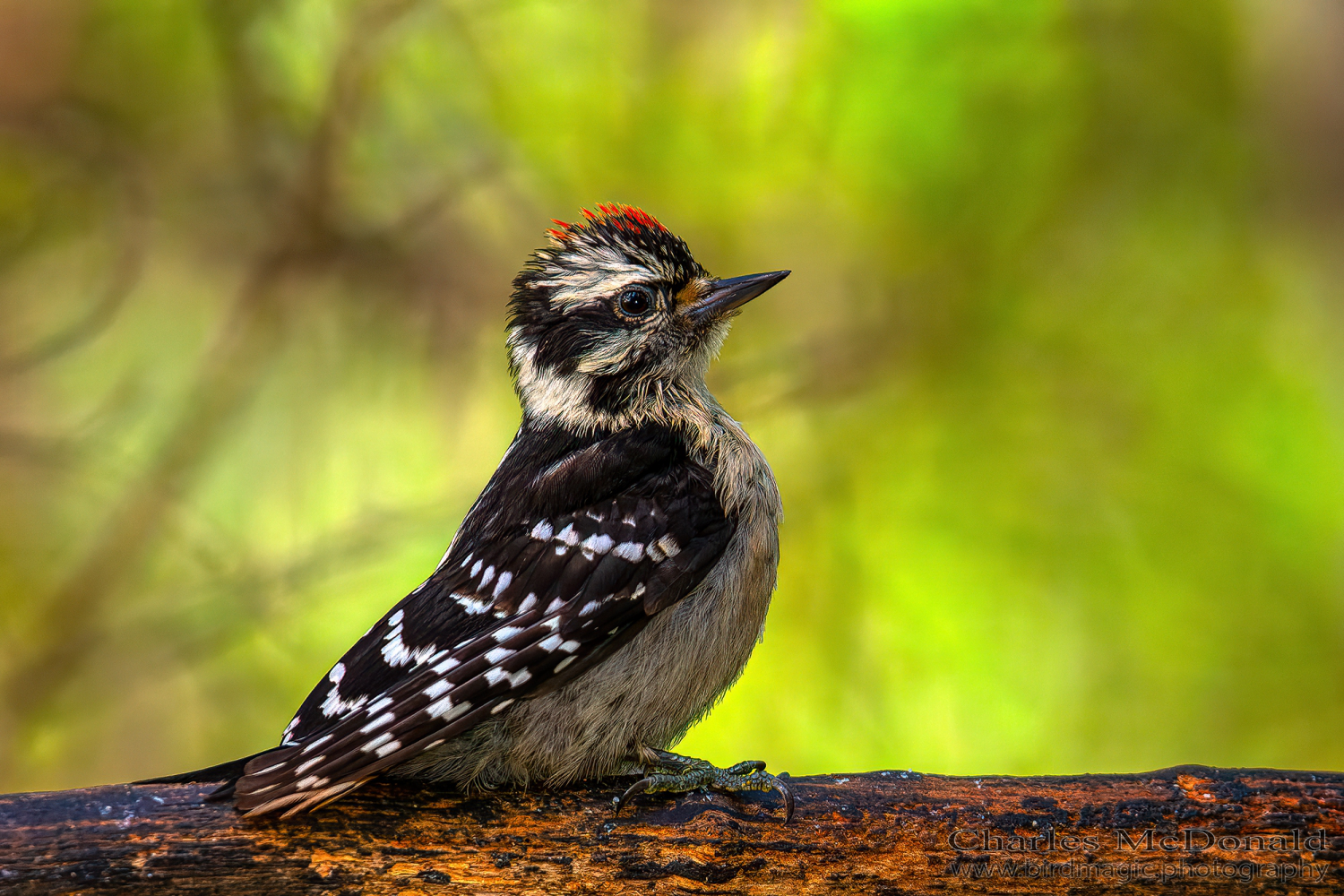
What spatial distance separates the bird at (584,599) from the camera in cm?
266

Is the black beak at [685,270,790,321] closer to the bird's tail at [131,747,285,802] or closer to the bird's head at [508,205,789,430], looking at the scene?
the bird's head at [508,205,789,430]

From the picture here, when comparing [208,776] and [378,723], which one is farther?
[208,776]

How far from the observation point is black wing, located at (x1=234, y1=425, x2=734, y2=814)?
100 inches

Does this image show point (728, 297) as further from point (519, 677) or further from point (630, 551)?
point (519, 677)

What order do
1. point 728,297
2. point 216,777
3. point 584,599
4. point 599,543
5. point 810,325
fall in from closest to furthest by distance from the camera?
point 216,777 → point 584,599 → point 599,543 → point 728,297 → point 810,325

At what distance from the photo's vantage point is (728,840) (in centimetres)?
274

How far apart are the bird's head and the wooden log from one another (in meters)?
1.15

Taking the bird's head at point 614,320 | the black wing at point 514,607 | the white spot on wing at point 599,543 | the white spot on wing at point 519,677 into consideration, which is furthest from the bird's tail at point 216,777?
the bird's head at point 614,320

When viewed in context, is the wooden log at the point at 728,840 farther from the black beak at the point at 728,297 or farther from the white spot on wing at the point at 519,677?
the black beak at the point at 728,297

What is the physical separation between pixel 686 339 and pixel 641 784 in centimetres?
135

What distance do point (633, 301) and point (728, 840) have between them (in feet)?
5.12

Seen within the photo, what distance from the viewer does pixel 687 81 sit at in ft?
18.0

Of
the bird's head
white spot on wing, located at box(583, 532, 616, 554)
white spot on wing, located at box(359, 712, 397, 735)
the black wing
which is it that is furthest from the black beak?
white spot on wing, located at box(359, 712, 397, 735)

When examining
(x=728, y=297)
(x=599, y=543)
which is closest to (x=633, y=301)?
(x=728, y=297)
